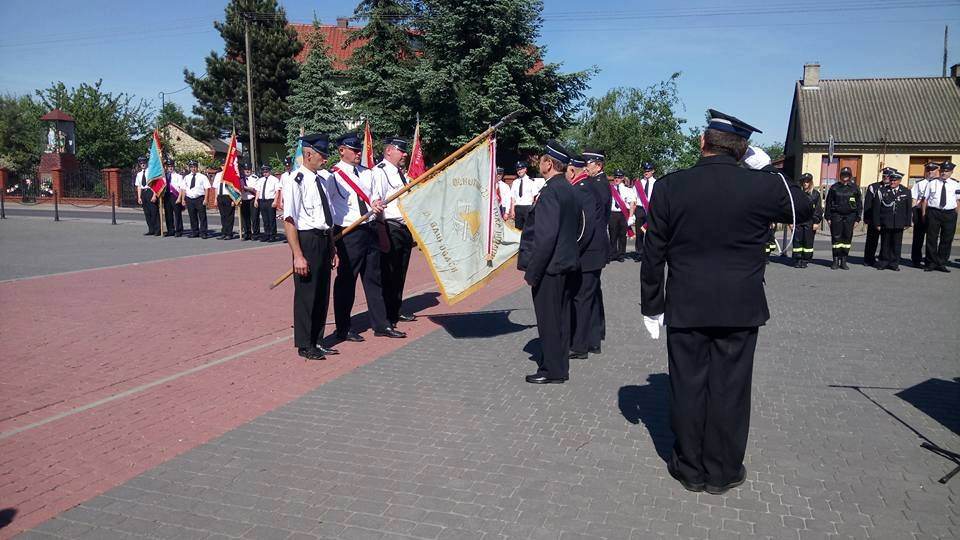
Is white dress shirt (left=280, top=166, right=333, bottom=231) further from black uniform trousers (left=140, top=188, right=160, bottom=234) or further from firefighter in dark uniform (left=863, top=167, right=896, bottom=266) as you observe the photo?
black uniform trousers (left=140, top=188, right=160, bottom=234)

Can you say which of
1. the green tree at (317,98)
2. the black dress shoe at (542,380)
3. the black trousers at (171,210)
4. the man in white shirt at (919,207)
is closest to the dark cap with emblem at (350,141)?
the black dress shoe at (542,380)

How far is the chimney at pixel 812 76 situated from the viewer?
140 feet

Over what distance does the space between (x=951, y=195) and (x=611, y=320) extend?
9.41 meters

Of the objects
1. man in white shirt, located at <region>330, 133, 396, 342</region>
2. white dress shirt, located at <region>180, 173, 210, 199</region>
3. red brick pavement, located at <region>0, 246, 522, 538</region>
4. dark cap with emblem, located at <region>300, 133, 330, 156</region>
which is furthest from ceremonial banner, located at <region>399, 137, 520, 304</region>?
white dress shirt, located at <region>180, 173, 210, 199</region>

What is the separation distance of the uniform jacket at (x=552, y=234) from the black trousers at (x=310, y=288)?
205 cm

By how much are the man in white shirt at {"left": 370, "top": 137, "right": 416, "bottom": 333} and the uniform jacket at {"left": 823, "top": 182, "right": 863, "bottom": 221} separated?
10.3m

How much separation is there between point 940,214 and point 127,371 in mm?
14932

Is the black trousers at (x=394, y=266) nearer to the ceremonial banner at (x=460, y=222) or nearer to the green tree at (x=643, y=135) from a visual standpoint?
the ceremonial banner at (x=460, y=222)

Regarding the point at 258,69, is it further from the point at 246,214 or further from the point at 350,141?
the point at 350,141

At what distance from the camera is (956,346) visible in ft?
A: 26.0

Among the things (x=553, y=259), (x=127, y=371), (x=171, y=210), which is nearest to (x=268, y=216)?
(x=171, y=210)

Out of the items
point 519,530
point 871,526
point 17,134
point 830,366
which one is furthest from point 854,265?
point 17,134

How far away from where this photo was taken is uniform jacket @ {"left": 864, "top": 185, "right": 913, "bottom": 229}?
569 inches

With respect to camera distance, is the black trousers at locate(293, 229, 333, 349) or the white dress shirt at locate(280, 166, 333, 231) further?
the black trousers at locate(293, 229, 333, 349)
